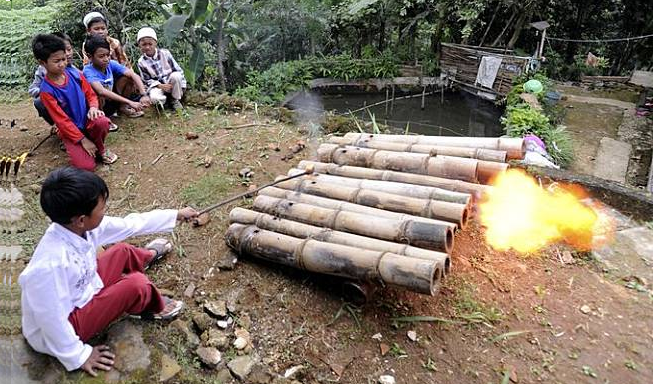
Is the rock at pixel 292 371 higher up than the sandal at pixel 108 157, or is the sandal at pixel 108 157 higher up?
the sandal at pixel 108 157

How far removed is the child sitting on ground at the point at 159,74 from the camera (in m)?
5.58

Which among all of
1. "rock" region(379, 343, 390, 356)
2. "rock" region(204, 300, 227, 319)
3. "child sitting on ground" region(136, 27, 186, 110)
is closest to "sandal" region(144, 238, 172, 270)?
"rock" region(204, 300, 227, 319)

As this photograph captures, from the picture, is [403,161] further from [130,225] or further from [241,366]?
[130,225]

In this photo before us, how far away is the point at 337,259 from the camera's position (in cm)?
271

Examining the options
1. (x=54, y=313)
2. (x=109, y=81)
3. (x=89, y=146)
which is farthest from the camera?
(x=109, y=81)

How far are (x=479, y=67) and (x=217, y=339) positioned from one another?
994 centimetres

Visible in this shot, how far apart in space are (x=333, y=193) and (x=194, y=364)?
1.53 meters

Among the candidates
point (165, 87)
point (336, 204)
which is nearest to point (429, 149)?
point (336, 204)

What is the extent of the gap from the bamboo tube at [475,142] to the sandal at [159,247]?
1883 millimetres

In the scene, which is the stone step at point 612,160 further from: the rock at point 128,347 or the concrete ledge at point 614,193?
the rock at point 128,347

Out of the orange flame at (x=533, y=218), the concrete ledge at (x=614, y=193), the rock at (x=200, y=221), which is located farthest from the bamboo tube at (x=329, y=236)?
the concrete ledge at (x=614, y=193)

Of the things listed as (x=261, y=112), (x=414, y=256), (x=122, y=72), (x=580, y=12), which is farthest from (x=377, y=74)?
(x=414, y=256)

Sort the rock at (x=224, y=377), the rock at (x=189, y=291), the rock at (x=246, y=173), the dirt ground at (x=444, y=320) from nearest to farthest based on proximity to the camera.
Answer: the rock at (x=224, y=377), the dirt ground at (x=444, y=320), the rock at (x=189, y=291), the rock at (x=246, y=173)

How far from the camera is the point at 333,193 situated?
3.37m
